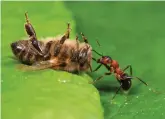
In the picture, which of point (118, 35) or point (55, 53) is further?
point (118, 35)

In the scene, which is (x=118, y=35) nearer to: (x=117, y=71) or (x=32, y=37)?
(x=117, y=71)

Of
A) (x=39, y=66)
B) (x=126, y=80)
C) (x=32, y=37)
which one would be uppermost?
(x=32, y=37)

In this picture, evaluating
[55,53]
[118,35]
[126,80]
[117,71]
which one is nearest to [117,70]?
[117,71]

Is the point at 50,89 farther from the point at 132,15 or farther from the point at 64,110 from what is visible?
the point at 132,15

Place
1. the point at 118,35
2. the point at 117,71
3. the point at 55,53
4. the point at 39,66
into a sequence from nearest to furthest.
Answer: the point at 39,66 < the point at 55,53 < the point at 117,71 < the point at 118,35

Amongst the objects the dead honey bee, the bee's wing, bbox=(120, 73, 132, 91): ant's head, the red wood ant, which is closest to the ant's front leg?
the dead honey bee

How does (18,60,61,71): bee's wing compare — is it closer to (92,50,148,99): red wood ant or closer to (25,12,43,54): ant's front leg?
(25,12,43,54): ant's front leg
